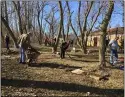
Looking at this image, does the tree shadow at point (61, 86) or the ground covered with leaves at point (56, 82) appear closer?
the ground covered with leaves at point (56, 82)

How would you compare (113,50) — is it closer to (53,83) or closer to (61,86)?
(53,83)

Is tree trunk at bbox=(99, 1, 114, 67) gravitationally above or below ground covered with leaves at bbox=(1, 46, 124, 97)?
above

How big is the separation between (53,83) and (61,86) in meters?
0.55

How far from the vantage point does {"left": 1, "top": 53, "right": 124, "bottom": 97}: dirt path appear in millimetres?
9977

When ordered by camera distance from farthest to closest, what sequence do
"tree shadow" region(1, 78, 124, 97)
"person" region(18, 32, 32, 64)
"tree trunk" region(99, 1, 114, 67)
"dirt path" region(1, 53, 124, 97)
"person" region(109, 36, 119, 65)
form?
"person" region(109, 36, 119, 65) → "person" region(18, 32, 32, 64) → "tree trunk" region(99, 1, 114, 67) → "tree shadow" region(1, 78, 124, 97) → "dirt path" region(1, 53, 124, 97)

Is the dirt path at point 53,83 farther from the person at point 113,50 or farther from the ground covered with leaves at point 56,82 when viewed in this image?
the person at point 113,50

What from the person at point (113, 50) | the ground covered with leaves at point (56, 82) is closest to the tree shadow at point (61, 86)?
the ground covered with leaves at point (56, 82)

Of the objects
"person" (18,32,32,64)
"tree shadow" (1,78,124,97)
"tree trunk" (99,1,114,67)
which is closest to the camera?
"tree shadow" (1,78,124,97)

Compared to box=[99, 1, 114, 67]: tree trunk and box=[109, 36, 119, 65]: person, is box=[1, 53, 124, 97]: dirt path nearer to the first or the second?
box=[99, 1, 114, 67]: tree trunk

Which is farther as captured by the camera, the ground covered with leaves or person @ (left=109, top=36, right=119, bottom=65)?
person @ (left=109, top=36, right=119, bottom=65)

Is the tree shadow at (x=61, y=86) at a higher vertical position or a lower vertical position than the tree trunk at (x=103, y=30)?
lower

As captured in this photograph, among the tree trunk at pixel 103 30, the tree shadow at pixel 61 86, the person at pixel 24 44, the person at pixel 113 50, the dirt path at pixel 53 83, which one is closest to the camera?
the dirt path at pixel 53 83

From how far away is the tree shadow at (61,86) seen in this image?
1053 centimetres

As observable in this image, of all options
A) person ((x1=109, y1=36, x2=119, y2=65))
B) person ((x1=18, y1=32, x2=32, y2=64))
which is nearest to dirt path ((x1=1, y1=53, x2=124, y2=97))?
person ((x1=18, y1=32, x2=32, y2=64))
